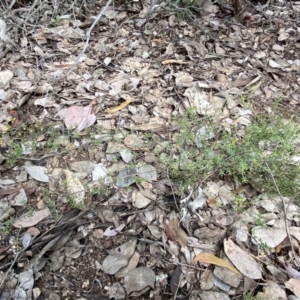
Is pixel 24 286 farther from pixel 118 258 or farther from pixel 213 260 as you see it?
pixel 213 260

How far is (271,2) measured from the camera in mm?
3084

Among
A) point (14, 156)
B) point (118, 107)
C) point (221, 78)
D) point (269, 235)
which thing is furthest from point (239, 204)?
point (14, 156)

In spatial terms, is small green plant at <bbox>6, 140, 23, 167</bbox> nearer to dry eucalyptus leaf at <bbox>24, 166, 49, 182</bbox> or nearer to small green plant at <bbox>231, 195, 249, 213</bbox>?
dry eucalyptus leaf at <bbox>24, 166, 49, 182</bbox>

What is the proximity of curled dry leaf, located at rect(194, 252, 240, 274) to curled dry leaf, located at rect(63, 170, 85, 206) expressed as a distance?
56cm

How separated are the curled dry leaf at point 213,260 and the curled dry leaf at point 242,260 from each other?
25mm

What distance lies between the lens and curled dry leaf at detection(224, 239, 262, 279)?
1493 mm

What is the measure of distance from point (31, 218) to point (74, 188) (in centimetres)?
23

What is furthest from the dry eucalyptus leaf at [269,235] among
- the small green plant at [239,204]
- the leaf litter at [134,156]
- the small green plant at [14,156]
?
the small green plant at [14,156]

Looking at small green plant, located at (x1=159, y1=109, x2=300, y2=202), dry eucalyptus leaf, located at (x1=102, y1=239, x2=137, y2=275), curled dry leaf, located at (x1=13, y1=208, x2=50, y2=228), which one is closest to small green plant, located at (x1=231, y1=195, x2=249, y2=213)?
small green plant, located at (x1=159, y1=109, x2=300, y2=202)

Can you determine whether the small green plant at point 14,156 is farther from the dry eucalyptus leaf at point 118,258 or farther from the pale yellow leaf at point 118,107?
the dry eucalyptus leaf at point 118,258

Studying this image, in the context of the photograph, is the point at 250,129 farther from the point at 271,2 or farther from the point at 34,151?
A: the point at 271,2

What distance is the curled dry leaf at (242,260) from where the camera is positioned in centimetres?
149

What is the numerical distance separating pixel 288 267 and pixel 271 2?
231cm

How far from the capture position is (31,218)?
5.48 feet
